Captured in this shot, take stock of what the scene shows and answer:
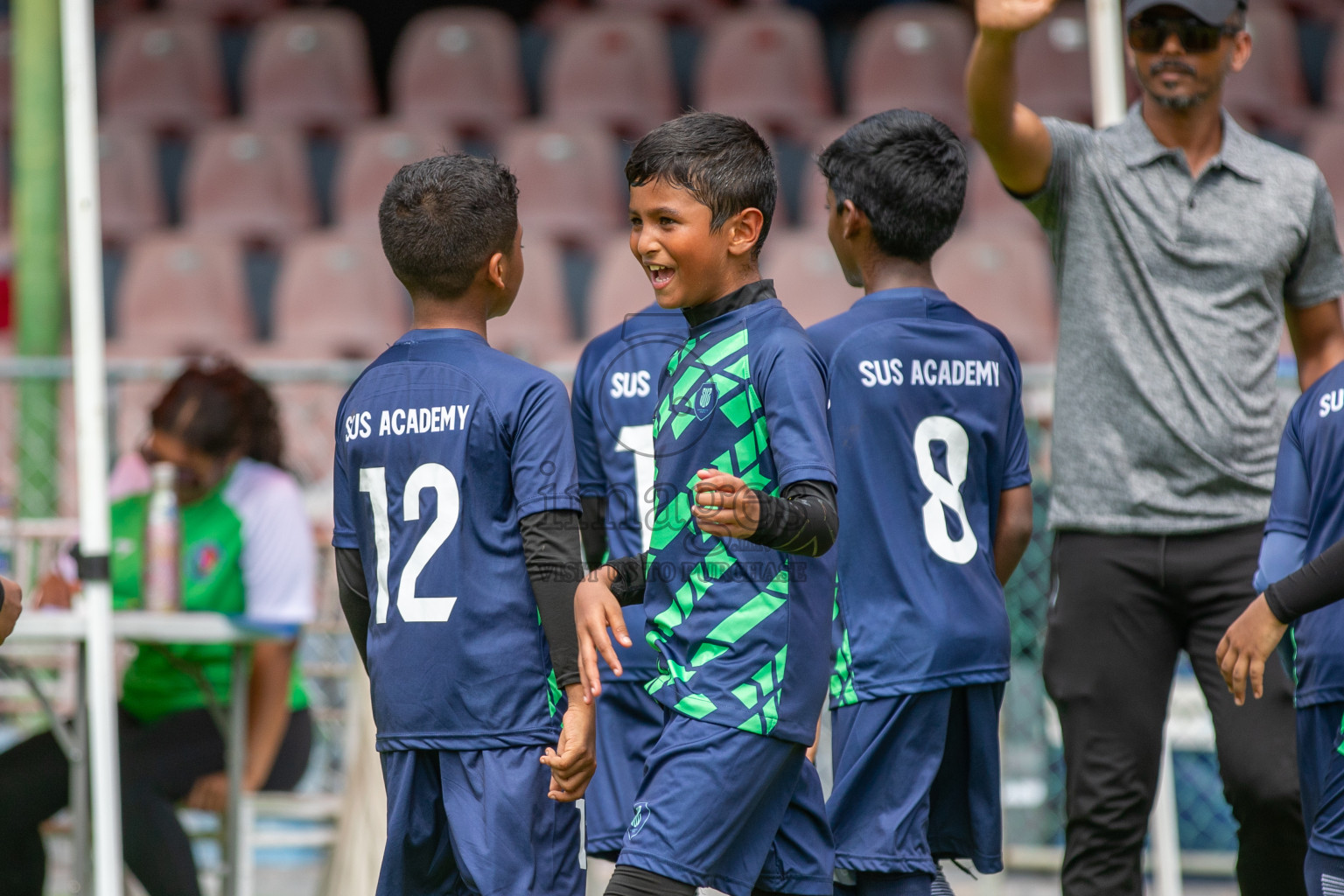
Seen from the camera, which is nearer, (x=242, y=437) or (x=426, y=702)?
(x=426, y=702)

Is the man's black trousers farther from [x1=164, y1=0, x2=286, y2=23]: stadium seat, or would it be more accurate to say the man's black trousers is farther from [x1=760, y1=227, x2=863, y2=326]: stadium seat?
[x1=164, y1=0, x2=286, y2=23]: stadium seat

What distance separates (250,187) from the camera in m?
7.83

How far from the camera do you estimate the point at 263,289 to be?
774 cm

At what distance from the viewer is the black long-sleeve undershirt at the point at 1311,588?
7.64 ft

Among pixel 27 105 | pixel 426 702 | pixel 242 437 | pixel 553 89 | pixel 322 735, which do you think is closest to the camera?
pixel 426 702

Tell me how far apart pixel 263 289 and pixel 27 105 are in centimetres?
205

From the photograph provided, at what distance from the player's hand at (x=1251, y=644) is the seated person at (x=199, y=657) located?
2174 millimetres

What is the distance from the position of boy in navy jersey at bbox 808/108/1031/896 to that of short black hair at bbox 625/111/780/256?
41cm

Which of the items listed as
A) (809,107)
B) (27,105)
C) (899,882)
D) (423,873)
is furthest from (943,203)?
(809,107)

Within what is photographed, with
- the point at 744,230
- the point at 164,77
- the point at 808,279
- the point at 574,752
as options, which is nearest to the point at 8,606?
the point at 574,752

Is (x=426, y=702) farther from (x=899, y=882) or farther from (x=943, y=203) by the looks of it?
(x=943, y=203)

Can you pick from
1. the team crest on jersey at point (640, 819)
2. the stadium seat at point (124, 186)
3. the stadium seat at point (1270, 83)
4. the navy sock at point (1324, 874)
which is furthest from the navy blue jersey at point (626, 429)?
the stadium seat at point (124, 186)

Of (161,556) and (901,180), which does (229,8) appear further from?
(901,180)

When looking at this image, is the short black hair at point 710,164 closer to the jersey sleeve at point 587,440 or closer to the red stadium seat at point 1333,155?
the jersey sleeve at point 587,440
